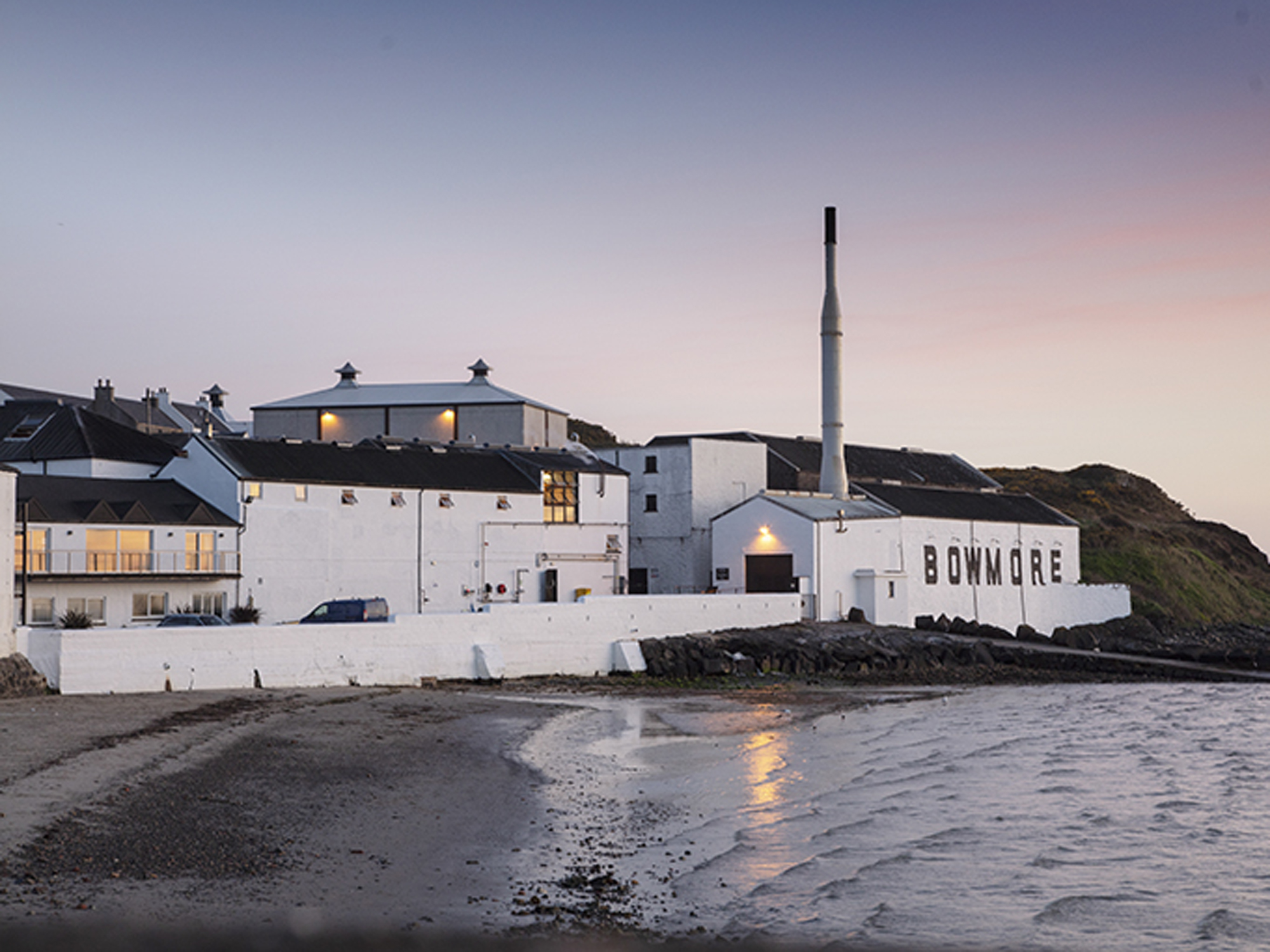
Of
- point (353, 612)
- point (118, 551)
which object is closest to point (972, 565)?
point (353, 612)

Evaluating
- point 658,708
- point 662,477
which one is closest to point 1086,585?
point 662,477

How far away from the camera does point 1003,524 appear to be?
205 ft

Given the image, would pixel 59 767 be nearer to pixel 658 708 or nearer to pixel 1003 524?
pixel 658 708

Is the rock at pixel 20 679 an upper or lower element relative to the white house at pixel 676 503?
lower

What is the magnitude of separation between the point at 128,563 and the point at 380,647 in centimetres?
1076

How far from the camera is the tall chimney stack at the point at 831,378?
60.3 meters

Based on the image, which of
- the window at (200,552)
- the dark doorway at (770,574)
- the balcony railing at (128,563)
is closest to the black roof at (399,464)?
the window at (200,552)

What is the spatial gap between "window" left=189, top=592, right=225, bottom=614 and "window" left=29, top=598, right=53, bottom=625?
4.54 m

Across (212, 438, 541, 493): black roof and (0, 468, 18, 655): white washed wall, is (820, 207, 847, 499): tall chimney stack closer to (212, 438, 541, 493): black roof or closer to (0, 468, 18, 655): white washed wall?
(212, 438, 541, 493): black roof

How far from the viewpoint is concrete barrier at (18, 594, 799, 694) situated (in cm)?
2697

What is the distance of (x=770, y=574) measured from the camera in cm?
5269

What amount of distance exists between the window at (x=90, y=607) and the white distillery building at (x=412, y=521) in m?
4.66

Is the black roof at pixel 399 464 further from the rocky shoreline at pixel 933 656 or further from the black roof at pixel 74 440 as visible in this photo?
the rocky shoreline at pixel 933 656

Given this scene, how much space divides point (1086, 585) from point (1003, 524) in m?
9.01
